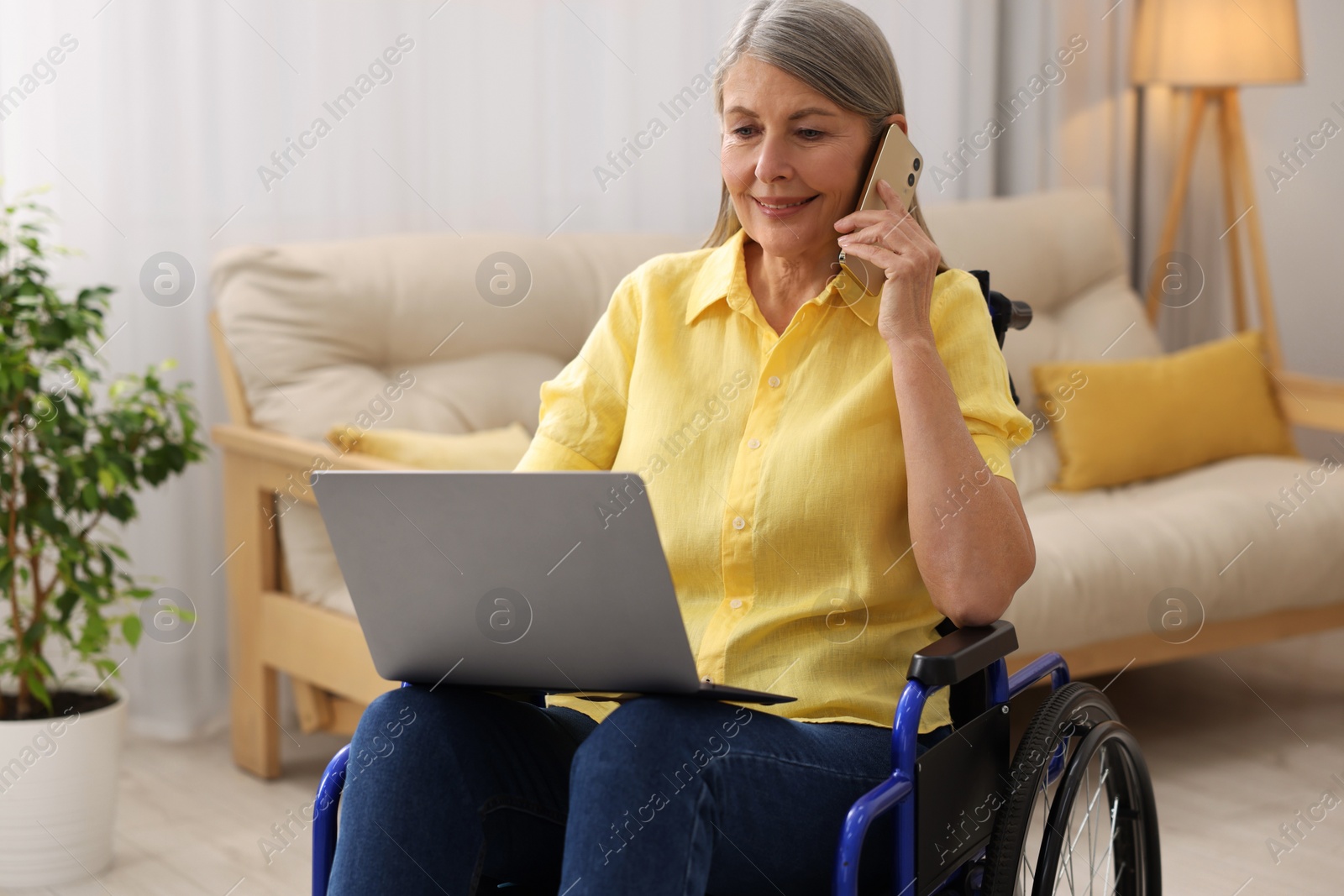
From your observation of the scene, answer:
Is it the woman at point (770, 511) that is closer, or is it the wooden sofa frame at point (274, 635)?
the woman at point (770, 511)

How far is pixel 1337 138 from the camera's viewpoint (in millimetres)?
3561

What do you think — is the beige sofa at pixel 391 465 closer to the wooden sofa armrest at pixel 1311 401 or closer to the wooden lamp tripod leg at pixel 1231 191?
the wooden sofa armrest at pixel 1311 401

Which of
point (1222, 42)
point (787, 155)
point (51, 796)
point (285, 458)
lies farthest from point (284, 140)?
point (1222, 42)

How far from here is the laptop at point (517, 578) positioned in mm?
1012

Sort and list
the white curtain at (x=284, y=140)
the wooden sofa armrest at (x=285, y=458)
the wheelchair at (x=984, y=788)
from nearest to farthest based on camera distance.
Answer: the wheelchair at (x=984, y=788) < the wooden sofa armrest at (x=285, y=458) < the white curtain at (x=284, y=140)

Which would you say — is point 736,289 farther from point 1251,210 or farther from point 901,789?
point 1251,210

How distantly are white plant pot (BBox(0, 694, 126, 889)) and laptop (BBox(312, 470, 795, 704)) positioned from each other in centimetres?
113

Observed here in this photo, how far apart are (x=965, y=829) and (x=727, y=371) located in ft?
1.57

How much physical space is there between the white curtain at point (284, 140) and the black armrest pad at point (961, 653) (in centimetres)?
168

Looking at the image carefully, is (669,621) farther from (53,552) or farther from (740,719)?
(53,552)

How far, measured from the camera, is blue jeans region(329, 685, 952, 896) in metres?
1.03

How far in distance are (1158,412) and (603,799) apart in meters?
2.14

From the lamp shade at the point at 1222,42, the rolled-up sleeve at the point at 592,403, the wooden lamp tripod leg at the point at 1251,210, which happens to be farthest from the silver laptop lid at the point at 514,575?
the lamp shade at the point at 1222,42

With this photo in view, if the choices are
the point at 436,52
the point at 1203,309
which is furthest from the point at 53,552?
the point at 1203,309
